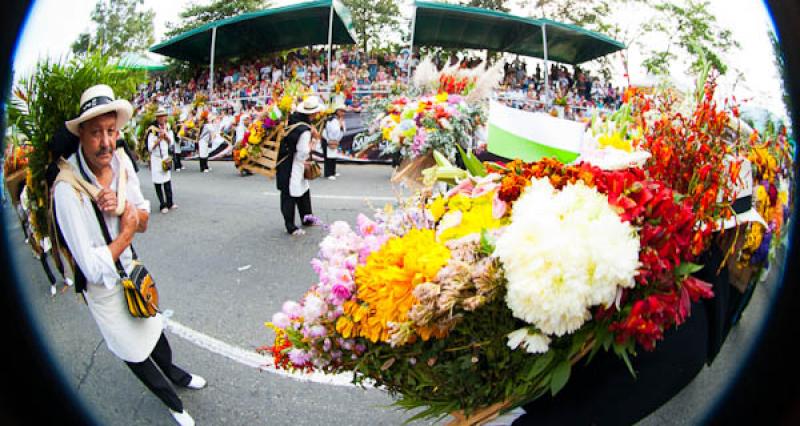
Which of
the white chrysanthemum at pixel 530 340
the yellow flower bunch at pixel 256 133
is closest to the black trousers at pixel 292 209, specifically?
the yellow flower bunch at pixel 256 133

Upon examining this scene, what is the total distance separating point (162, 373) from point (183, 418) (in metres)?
0.18

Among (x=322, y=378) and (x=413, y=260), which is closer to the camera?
(x=413, y=260)

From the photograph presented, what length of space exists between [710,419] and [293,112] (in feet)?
5.78

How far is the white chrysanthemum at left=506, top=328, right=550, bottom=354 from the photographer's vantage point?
96cm

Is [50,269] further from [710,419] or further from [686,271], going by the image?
[710,419]

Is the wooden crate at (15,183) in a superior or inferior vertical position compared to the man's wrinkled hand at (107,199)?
superior

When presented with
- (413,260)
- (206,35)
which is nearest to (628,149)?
(413,260)

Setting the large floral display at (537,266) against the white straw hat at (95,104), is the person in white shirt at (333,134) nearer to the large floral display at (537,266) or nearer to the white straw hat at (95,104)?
the white straw hat at (95,104)

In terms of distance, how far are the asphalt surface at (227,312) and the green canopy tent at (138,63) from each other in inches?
12.3

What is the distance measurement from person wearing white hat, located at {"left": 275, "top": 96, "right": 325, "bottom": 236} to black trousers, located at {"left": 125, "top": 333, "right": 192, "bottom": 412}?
0.70m

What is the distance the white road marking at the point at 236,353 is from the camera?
167 cm

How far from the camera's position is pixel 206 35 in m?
1.33

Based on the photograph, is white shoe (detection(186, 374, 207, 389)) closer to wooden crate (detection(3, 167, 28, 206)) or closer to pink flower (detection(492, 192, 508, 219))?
wooden crate (detection(3, 167, 28, 206))

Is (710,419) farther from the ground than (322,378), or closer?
farther from the ground
